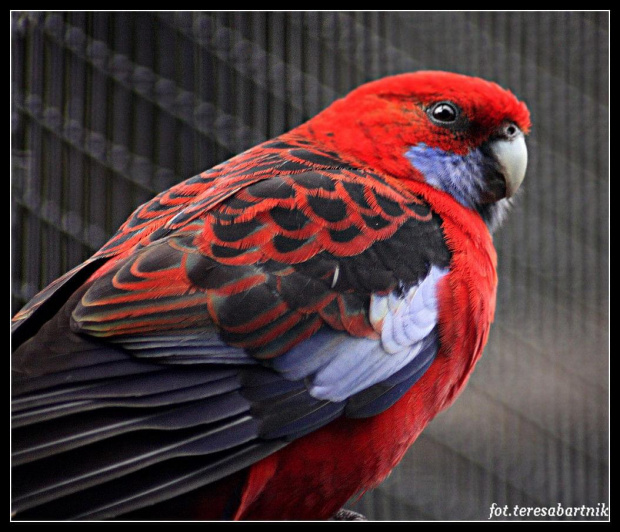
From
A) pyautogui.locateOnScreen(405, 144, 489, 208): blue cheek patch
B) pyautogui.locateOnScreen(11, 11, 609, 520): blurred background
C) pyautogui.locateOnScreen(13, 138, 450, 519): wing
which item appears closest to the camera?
pyautogui.locateOnScreen(13, 138, 450, 519): wing

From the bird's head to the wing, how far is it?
17 centimetres

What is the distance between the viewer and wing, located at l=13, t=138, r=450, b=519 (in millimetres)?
867

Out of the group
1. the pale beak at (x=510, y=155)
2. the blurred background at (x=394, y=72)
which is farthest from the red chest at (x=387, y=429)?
the blurred background at (x=394, y=72)

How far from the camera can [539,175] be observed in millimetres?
3154

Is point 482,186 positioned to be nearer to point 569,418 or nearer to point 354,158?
point 354,158

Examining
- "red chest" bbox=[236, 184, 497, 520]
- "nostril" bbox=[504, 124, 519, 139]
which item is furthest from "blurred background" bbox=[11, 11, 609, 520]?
"red chest" bbox=[236, 184, 497, 520]

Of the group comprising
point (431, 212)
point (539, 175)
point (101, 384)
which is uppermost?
point (431, 212)

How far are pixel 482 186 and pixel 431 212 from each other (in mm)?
173

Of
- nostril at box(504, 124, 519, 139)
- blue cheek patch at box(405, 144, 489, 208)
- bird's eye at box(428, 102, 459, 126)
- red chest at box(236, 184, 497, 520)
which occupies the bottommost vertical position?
red chest at box(236, 184, 497, 520)

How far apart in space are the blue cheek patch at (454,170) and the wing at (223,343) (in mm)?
151

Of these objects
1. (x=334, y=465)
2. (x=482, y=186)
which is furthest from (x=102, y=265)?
(x=482, y=186)

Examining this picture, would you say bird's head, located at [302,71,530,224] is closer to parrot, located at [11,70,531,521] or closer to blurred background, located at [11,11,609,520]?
parrot, located at [11,70,531,521]

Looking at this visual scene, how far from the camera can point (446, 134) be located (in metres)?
1.27

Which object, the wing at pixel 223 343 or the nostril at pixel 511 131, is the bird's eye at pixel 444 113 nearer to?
the nostril at pixel 511 131
